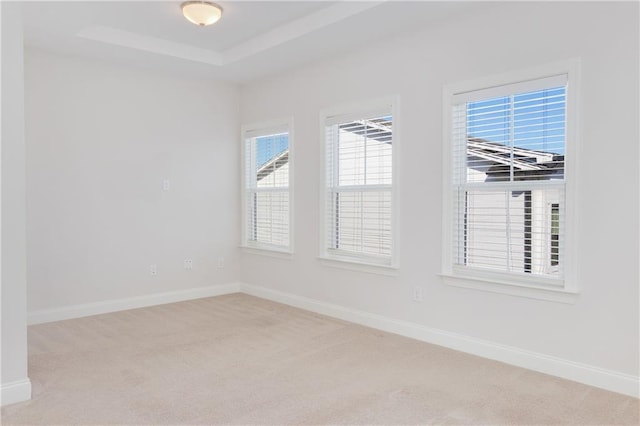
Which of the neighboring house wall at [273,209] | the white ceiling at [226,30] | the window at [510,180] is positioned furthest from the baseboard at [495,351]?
the white ceiling at [226,30]

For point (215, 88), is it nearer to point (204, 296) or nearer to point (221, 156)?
point (221, 156)

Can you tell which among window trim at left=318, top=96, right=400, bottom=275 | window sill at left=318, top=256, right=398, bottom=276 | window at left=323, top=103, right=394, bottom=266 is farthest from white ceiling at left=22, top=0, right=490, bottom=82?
window sill at left=318, top=256, right=398, bottom=276

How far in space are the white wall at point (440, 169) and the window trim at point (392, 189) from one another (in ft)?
0.21

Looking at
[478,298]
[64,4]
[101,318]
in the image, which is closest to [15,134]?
[64,4]

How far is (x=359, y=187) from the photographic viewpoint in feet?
15.3

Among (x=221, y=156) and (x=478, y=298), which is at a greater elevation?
(x=221, y=156)

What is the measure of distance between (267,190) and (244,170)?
52 cm

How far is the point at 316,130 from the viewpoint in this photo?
508 centimetres

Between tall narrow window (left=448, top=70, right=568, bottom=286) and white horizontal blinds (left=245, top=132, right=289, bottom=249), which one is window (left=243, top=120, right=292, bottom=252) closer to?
white horizontal blinds (left=245, top=132, right=289, bottom=249)

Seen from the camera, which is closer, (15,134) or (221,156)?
(15,134)

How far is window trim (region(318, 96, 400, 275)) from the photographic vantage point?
4.28 metres

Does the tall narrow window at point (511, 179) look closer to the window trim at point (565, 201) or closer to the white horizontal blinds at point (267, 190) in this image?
the window trim at point (565, 201)

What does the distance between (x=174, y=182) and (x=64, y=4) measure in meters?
2.29

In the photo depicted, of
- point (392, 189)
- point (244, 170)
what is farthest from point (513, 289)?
point (244, 170)
